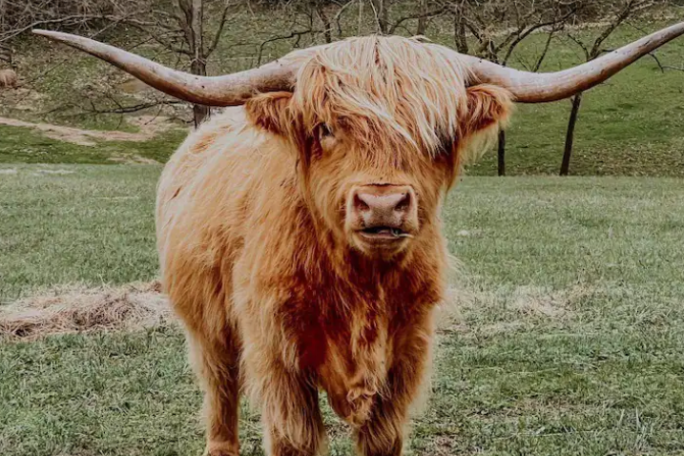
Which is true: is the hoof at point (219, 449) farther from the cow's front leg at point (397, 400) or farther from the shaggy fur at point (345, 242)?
the cow's front leg at point (397, 400)

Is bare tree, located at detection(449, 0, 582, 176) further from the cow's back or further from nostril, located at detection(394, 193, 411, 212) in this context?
nostril, located at detection(394, 193, 411, 212)

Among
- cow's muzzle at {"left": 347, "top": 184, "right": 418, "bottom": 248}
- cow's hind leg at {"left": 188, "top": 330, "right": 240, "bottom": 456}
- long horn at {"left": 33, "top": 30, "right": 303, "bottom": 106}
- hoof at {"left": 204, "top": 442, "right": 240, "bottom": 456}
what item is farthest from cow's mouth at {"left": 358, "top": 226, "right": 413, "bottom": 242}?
hoof at {"left": 204, "top": 442, "right": 240, "bottom": 456}

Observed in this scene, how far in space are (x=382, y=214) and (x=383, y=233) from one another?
0.09m

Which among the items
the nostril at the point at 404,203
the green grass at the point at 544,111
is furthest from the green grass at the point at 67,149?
the nostril at the point at 404,203

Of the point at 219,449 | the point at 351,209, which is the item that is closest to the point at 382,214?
the point at 351,209

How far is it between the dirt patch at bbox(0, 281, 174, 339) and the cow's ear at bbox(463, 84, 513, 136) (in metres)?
3.84

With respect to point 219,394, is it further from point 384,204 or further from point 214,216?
point 384,204

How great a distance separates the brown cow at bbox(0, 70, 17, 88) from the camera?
38.8 metres

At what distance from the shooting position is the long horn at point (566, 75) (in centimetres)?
302

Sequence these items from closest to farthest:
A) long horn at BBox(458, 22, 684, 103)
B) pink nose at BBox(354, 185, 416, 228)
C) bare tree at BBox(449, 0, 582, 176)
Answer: pink nose at BBox(354, 185, 416, 228), long horn at BBox(458, 22, 684, 103), bare tree at BBox(449, 0, 582, 176)

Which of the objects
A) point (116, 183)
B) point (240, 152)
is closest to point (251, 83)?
point (240, 152)

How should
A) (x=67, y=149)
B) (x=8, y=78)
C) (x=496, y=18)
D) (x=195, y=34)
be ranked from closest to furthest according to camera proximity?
1. (x=195, y=34)
2. (x=496, y=18)
3. (x=67, y=149)
4. (x=8, y=78)

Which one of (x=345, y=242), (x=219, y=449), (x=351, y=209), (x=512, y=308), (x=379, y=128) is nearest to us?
(x=351, y=209)

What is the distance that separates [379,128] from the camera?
2.83 m
